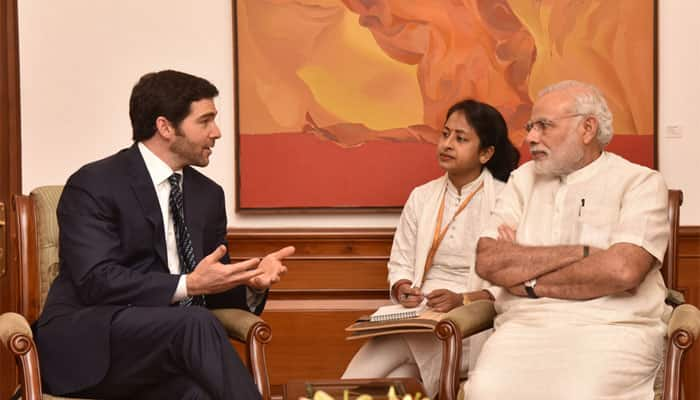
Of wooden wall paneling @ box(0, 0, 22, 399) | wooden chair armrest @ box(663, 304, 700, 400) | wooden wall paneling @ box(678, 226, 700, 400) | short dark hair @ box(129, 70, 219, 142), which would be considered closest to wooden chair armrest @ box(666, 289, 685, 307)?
wooden chair armrest @ box(663, 304, 700, 400)

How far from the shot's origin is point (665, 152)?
5133mm

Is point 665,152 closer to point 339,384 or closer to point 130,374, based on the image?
point 339,384

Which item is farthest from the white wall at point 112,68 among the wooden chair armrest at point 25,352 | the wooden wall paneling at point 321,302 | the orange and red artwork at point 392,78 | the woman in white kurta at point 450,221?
the wooden chair armrest at point 25,352

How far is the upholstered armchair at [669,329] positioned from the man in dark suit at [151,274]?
71cm

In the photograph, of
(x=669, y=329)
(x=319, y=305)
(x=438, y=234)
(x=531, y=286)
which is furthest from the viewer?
(x=319, y=305)

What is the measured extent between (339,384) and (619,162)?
151 cm

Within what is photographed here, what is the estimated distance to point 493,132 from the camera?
4.76 meters

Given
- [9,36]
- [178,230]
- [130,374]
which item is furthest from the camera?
[9,36]

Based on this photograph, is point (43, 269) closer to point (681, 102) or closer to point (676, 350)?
point (676, 350)

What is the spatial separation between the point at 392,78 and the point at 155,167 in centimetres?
170

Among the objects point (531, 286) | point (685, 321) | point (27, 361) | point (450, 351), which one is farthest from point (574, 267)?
point (27, 361)

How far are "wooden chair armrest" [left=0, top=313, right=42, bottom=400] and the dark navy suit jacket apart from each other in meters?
0.17

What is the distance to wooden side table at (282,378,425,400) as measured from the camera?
3260mm

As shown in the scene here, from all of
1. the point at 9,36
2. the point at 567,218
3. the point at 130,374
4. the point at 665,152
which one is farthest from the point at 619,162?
the point at 9,36
